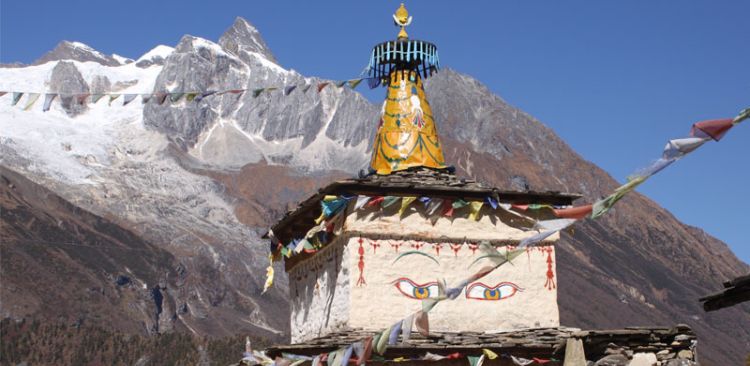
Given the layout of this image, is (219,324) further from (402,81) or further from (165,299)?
(402,81)

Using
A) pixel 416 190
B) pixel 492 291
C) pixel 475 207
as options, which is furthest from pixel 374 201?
pixel 492 291

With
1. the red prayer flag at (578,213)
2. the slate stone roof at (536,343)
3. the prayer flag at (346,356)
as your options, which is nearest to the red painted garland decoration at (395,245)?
the slate stone roof at (536,343)

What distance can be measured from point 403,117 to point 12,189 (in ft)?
593

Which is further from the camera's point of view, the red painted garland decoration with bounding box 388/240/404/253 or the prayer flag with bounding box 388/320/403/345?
the red painted garland decoration with bounding box 388/240/404/253

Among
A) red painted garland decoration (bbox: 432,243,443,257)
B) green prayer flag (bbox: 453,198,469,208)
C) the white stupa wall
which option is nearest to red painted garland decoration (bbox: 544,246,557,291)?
the white stupa wall

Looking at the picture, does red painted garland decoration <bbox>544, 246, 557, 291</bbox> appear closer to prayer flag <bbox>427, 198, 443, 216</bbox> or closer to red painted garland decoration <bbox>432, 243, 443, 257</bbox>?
red painted garland decoration <bbox>432, 243, 443, 257</bbox>

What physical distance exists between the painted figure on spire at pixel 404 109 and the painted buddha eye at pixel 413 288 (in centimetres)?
248

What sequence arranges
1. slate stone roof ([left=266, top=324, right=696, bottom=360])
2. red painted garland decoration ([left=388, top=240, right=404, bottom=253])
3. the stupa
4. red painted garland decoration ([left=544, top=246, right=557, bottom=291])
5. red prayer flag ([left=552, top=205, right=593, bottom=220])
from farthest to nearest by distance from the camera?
red painted garland decoration ([left=544, top=246, right=557, bottom=291]) < red painted garland decoration ([left=388, top=240, right=404, bottom=253]) < the stupa < slate stone roof ([left=266, top=324, right=696, bottom=360]) < red prayer flag ([left=552, top=205, right=593, bottom=220])

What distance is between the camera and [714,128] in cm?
974

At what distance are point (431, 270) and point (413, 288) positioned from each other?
449mm

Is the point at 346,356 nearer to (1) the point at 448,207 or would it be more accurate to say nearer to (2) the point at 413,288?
(2) the point at 413,288

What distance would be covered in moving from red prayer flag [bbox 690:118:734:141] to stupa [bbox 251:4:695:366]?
→ 320 inches

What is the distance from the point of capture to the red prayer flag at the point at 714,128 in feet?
31.8

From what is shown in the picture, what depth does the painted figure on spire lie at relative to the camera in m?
21.3
